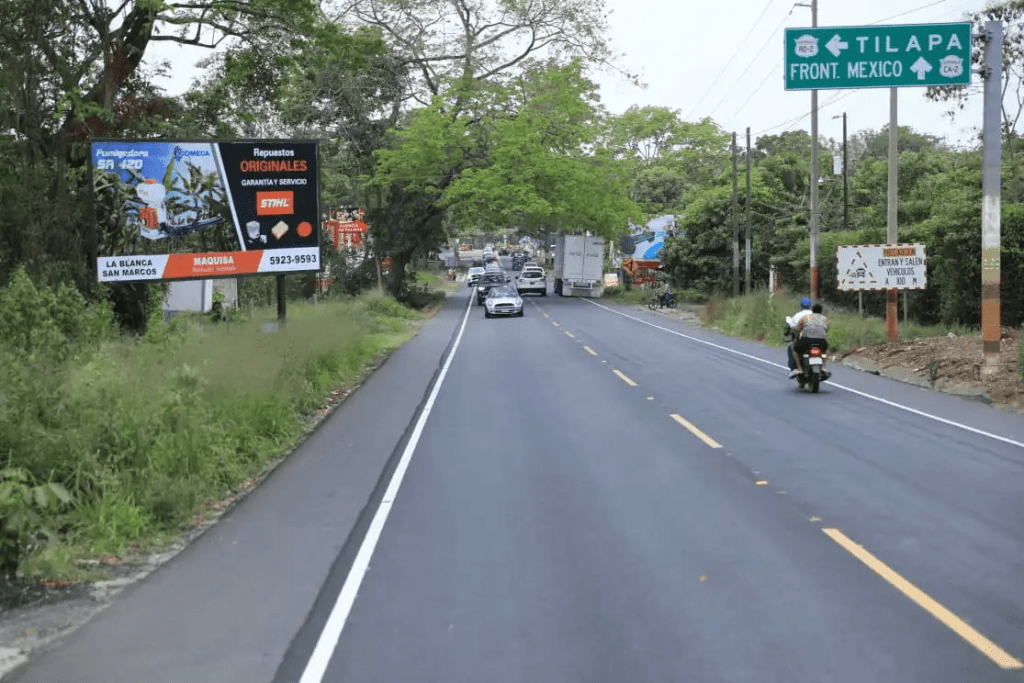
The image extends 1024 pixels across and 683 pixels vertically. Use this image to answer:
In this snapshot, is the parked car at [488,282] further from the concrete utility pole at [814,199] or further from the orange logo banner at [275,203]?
the orange logo banner at [275,203]

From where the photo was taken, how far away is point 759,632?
6625 mm

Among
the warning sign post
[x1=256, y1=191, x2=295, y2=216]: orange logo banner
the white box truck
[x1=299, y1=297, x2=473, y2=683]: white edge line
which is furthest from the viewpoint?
the white box truck

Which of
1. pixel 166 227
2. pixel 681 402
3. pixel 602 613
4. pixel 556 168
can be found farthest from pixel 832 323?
pixel 556 168

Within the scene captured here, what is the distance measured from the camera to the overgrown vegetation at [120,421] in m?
9.25

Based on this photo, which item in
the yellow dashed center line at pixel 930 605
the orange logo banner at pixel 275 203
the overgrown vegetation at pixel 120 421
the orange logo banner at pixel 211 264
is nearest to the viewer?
the yellow dashed center line at pixel 930 605

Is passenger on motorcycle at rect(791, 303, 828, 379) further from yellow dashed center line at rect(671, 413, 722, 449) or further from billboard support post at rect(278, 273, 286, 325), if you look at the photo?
billboard support post at rect(278, 273, 286, 325)

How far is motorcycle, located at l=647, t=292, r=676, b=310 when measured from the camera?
183 feet

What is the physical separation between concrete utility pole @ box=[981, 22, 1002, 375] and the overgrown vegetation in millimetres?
11950

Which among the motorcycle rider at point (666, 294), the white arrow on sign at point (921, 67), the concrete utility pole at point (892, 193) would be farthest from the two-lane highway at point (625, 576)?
the motorcycle rider at point (666, 294)

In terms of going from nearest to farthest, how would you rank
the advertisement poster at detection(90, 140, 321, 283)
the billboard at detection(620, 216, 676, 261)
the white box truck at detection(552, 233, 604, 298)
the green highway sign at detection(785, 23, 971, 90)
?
the advertisement poster at detection(90, 140, 321, 283), the green highway sign at detection(785, 23, 971, 90), the white box truck at detection(552, 233, 604, 298), the billboard at detection(620, 216, 676, 261)

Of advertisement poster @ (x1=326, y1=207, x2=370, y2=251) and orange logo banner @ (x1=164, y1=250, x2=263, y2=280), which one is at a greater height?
advertisement poster @ (x1=326, y1=207, x2=370, y2=251)

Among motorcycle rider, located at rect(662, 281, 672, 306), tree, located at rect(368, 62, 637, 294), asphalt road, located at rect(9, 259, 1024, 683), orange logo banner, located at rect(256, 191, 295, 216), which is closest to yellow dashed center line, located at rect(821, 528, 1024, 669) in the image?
asphalt road, located at rect(9, 259, 1024, 683)

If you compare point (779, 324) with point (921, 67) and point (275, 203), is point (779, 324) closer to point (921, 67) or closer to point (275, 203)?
point (921, 67)

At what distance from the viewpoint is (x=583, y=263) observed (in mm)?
68062
